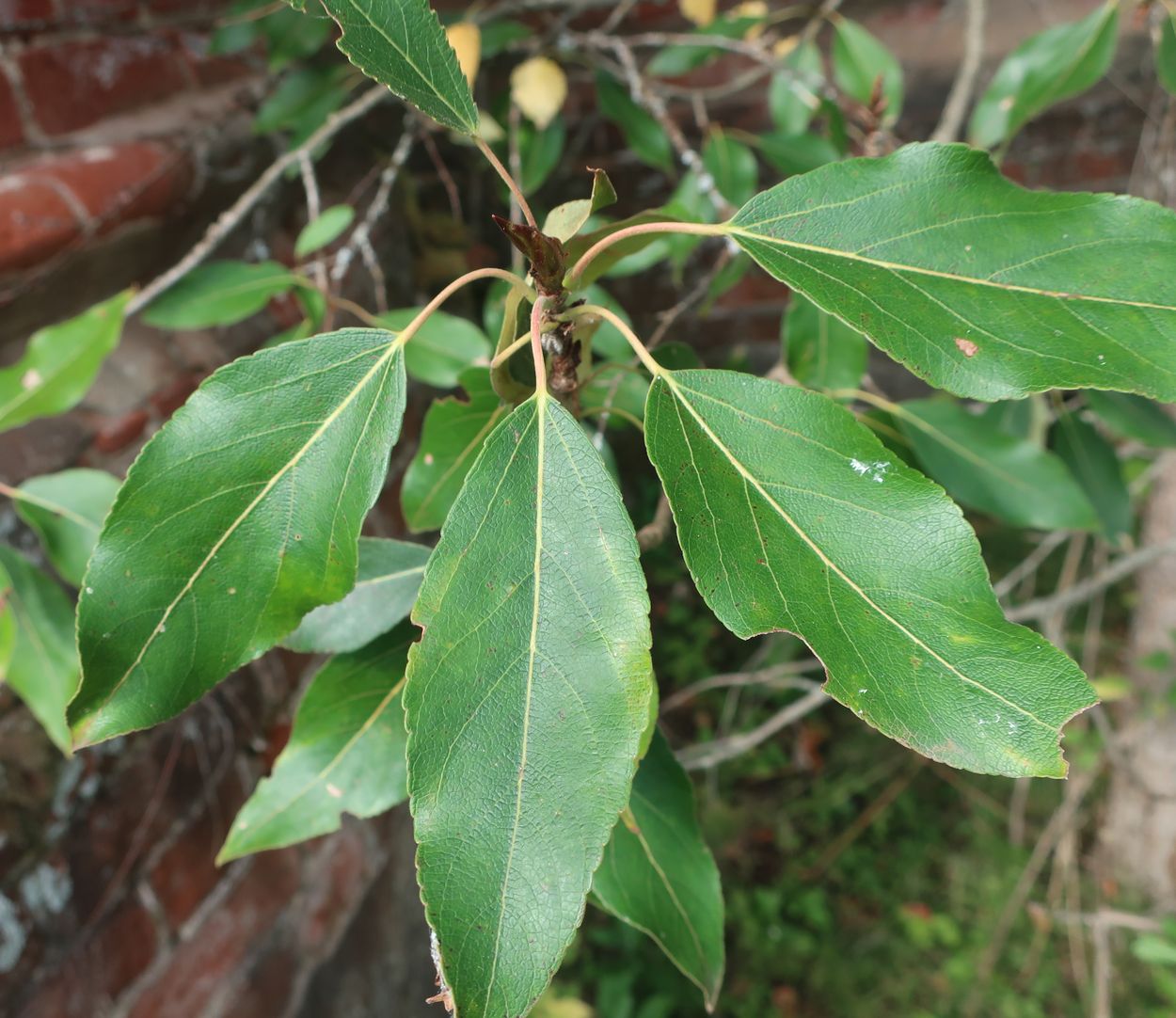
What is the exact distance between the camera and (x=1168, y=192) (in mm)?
1111

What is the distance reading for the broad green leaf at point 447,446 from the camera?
0.56m

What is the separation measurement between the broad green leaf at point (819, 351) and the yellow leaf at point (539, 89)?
417 millimetres

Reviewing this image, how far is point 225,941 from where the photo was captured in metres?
1.04

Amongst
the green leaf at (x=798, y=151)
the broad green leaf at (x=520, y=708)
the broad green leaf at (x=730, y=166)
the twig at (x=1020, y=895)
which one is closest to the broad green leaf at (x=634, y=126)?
the broad green leaf at (x=730, y=166)

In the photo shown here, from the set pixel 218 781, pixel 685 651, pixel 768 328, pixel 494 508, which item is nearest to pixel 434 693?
pixel 494 508

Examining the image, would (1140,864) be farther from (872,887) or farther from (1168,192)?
(1168,192)

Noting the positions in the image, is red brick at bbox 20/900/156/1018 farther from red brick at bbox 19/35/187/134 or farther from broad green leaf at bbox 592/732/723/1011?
red brick at bbox 19/35/187/134

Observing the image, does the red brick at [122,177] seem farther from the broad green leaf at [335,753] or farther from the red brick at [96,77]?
the broad green leaf at [335,753]

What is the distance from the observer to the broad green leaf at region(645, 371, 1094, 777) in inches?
13.3

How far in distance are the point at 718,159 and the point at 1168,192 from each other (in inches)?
22.8

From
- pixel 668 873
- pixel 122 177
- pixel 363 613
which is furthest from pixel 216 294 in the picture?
pixel 668 873

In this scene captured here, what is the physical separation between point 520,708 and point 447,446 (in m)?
0.26

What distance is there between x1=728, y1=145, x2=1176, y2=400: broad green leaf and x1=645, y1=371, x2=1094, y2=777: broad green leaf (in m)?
0.05

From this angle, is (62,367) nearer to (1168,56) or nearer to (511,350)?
(511,350)
